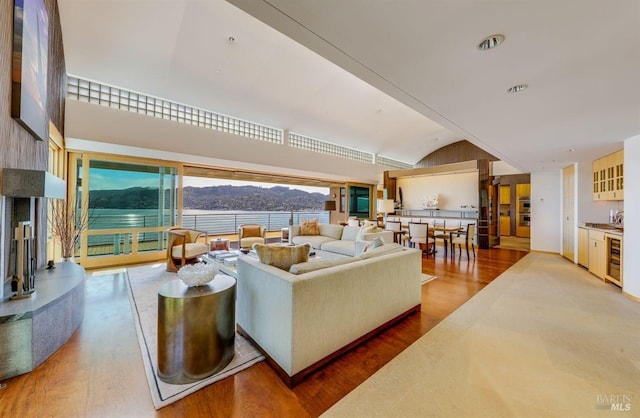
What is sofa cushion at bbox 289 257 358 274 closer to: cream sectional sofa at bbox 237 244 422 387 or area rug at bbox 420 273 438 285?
cream sectional sofa at bbox 237 244 422 387

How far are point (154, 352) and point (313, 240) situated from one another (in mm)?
3865

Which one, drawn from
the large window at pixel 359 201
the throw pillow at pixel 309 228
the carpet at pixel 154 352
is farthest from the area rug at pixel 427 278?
the large window at pixel 359 201

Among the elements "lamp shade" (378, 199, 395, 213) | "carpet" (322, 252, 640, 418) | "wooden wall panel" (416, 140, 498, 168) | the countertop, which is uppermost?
"wooden wall panel" (416, 140, 498, 168)

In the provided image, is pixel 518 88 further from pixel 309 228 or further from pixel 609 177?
pixel 309 228

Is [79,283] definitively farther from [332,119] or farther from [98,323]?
[332,119]

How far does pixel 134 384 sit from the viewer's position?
1764 mm

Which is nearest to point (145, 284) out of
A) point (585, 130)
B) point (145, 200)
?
point (145, 200)

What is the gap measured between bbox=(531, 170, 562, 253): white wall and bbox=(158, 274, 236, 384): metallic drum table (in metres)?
8.44

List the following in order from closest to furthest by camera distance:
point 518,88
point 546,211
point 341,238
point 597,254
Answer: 1. point 518,88
2. point 597,254
3. point 341,238
4. point 546,211

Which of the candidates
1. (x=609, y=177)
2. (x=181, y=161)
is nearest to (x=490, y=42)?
(x=609, y=177)

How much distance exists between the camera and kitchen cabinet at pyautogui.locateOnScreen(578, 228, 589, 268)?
194 inches

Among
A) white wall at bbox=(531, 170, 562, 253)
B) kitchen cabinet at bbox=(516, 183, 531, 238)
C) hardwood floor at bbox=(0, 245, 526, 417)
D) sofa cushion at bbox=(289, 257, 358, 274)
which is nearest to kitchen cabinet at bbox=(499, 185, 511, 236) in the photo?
kitchen cabinet at bbox=(516, 183, 531, 238)

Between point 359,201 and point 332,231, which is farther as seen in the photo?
point 359,201

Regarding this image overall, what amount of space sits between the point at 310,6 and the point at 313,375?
93.2 inches
